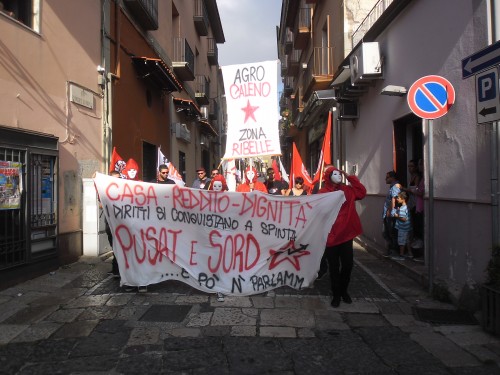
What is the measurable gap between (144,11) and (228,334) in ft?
30.0

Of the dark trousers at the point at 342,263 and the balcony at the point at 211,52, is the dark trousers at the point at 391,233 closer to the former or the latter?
the dark trousers at the point at 342,263

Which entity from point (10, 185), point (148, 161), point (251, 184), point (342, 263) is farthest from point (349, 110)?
point (10, 185)

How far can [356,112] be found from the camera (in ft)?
35.7

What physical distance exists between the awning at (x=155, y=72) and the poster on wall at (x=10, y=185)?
5.48 m

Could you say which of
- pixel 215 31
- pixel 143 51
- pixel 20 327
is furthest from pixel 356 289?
pixel 215 31

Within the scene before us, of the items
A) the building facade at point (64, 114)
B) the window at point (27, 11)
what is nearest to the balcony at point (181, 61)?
the building facade at point (64, 114)

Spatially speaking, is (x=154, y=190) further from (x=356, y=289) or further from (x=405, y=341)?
(x=405, y=341)

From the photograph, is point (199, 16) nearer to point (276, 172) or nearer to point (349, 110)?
point (349, 110)

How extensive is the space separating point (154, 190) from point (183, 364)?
2.60 m

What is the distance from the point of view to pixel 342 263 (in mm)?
5352

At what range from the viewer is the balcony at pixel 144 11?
34.4 ft

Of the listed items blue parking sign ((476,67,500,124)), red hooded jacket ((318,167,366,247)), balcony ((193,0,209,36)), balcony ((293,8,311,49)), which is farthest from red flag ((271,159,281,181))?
balcony ((193,0,209,36))

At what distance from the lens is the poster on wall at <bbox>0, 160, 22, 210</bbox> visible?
5992 mm

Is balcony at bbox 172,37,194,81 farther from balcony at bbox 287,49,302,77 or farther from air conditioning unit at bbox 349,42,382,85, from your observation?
balcony at bbox 287,49,302,77
